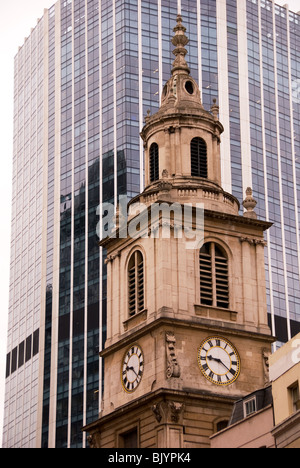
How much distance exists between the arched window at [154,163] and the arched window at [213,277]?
6.31 m

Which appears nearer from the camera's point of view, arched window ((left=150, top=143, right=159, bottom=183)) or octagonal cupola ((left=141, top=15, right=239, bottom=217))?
octagonal cupola ((left=141, top=15, right=239, bottom=217))

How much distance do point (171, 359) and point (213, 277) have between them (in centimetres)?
597

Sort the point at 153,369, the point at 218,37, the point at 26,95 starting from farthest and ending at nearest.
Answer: the point at 26,95, the point at 218,37, the point at 153,369

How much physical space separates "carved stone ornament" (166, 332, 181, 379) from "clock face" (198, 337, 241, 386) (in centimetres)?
160

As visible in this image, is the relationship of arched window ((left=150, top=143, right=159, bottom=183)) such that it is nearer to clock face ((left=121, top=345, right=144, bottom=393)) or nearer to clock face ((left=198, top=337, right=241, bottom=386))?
clock face ((left=121, top=345, right=144, bottom=393))

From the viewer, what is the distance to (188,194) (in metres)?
72.4

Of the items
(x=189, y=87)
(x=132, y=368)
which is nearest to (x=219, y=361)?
(x=132, y=368)

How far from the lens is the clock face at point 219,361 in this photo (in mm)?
67438

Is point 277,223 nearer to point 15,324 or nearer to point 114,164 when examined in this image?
point 114,164

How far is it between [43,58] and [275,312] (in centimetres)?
4799

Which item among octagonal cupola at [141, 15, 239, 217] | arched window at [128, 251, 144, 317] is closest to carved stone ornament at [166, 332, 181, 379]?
arched window at [128, 251, 144, 317]

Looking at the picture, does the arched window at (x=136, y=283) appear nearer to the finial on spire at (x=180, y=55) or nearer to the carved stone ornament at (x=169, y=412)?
the carved stone ornament at (x=169, y=412)

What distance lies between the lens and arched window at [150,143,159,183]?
75188 millimetres
